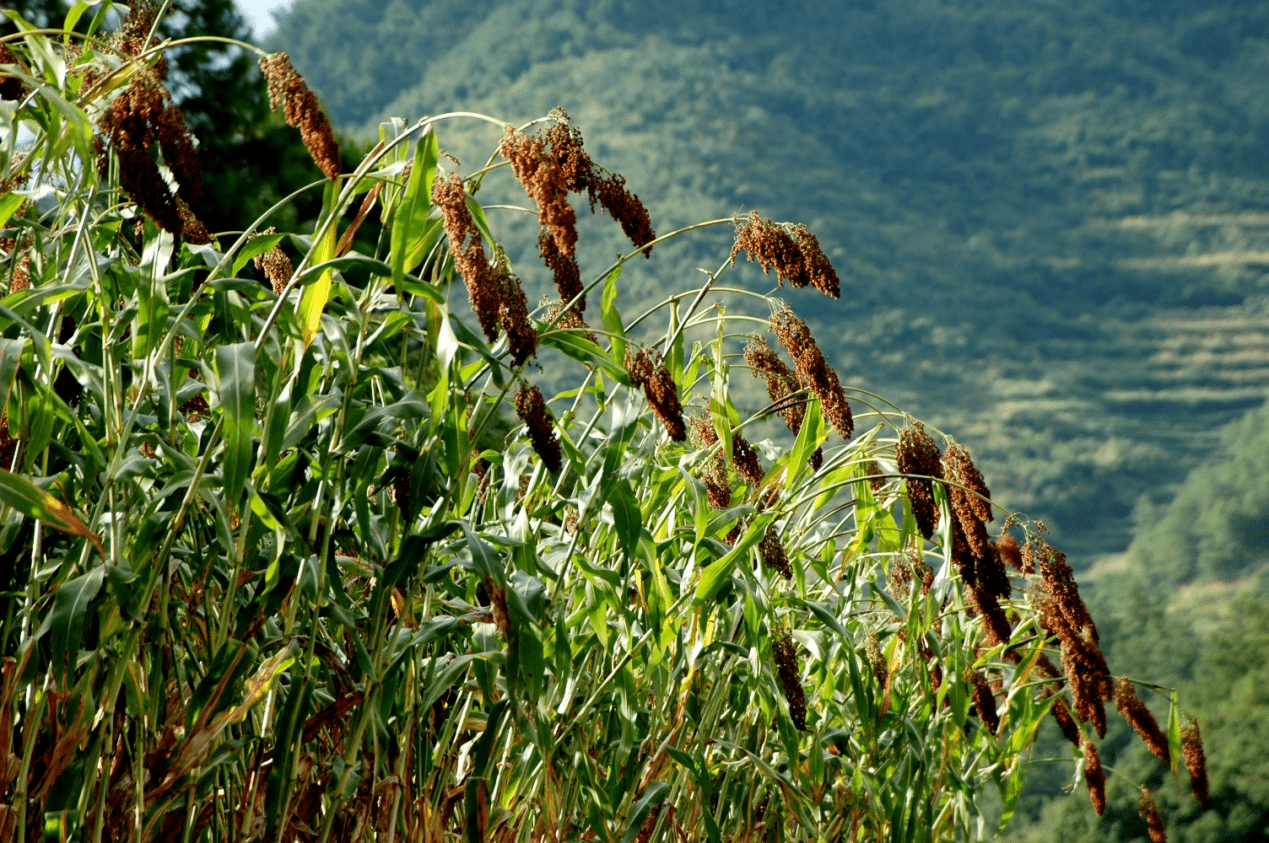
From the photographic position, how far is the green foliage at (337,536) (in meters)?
1.14

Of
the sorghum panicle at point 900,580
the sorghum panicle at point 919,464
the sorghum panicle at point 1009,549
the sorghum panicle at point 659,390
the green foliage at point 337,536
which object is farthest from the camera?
the sorghum panicle at point 1009,549

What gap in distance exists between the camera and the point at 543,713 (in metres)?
1.50

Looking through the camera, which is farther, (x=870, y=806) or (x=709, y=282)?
(x=870, y=806)

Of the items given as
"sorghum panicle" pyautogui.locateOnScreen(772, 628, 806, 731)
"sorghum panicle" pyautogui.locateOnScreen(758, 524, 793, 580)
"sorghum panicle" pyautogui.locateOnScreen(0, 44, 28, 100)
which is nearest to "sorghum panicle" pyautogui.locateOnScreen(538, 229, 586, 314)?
"sorghum panicle" pyautogui.locateOnScreen(758, 524, 793, 580)

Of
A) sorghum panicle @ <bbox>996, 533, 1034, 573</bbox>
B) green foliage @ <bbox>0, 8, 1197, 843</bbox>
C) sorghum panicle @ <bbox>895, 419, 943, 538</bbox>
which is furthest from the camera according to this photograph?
sorghum panicle @ <bbox>996, 533, 1034, 573</bbox>

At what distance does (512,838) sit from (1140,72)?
7049 cm

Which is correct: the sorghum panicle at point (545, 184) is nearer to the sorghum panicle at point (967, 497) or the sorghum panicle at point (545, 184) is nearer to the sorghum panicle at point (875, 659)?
the sorghum panicle at point (967, 497)

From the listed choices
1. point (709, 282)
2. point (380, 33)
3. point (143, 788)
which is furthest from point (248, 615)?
point (380, 33)

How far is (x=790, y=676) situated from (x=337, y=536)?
67 centimetres

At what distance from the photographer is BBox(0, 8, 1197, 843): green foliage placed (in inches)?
45.0

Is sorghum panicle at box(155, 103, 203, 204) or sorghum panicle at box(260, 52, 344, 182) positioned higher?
sorghum panicle at box(260, 52, 344, 182)

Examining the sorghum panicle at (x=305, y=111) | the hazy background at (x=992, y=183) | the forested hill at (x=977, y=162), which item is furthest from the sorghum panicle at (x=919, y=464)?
the forested hill at (x=977, y=162)

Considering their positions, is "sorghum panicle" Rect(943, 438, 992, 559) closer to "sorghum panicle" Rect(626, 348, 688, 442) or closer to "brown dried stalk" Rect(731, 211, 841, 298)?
"brown dried stalk" Rect(731, 211, 841, 298)

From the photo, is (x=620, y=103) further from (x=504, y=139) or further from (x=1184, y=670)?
(x=504, y=139)
